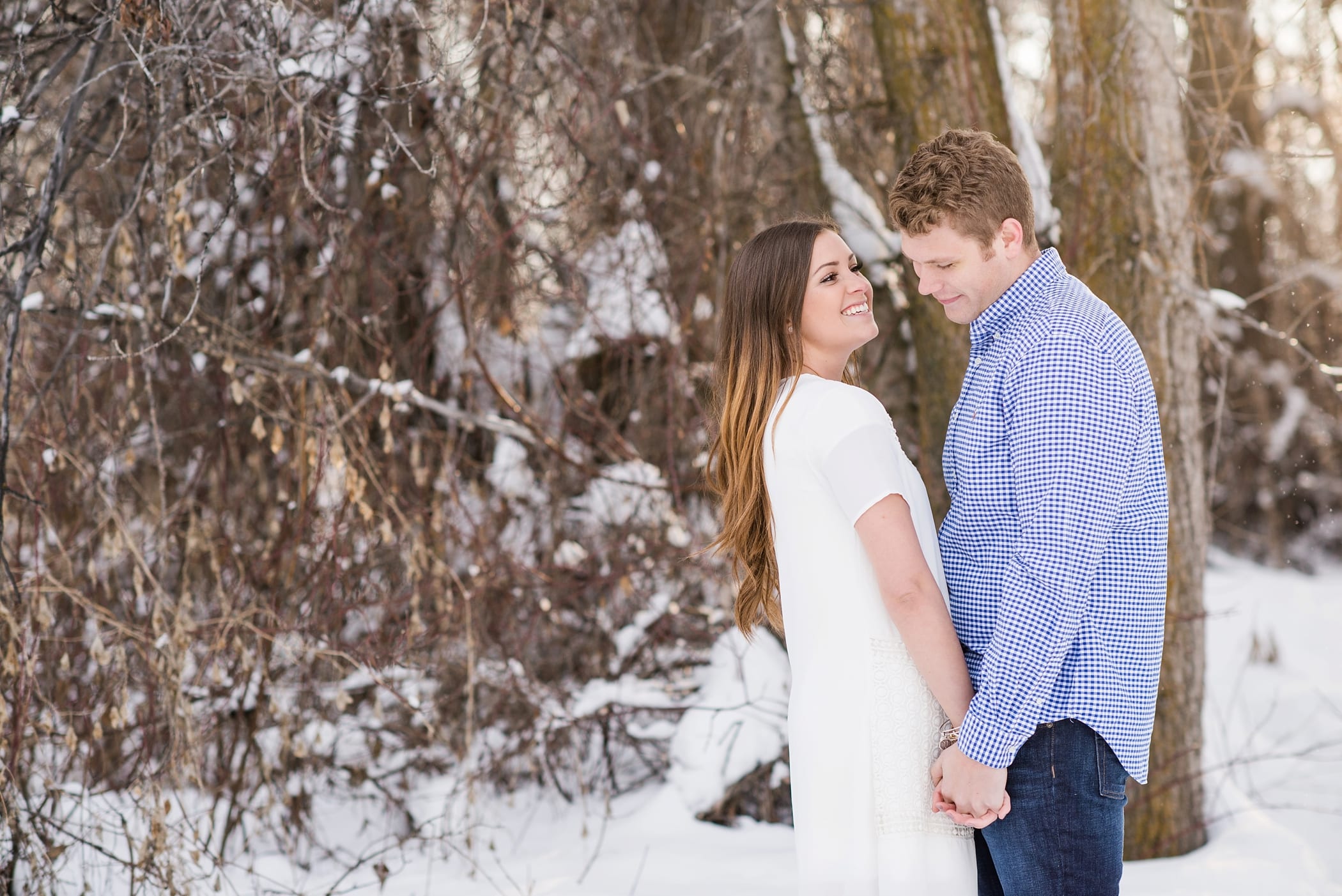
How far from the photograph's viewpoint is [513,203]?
4.61 metres

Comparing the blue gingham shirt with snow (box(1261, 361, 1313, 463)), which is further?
snow (box(1261, 361, 1313, 463))

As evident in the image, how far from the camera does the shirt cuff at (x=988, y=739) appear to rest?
1.72 meters

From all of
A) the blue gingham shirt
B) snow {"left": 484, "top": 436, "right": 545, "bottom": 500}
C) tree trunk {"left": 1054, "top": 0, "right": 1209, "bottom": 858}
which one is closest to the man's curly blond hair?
the blue gingham shirt

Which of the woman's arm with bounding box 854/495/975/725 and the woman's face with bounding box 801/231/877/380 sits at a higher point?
the woman's face with bounding box 801/231/877/380

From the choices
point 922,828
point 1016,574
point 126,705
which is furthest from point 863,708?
point 126,705

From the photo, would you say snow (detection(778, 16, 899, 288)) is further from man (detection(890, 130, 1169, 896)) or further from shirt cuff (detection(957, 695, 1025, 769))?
shirt cuff (detection(957, 695, 1025, 769))

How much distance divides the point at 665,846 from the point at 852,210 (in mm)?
2401

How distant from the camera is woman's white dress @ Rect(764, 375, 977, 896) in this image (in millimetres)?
1861

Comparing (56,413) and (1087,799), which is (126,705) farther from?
(1087,799)

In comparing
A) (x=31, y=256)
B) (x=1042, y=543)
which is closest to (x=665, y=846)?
(x=1042, y=543)

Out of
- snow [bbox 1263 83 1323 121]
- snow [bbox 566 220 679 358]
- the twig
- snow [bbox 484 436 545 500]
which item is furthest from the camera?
snow [bbox 1263 83 1323 121]

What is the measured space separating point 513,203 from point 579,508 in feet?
4.30

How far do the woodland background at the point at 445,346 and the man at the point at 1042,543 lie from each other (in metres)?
1.73

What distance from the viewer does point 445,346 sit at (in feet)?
16.3
